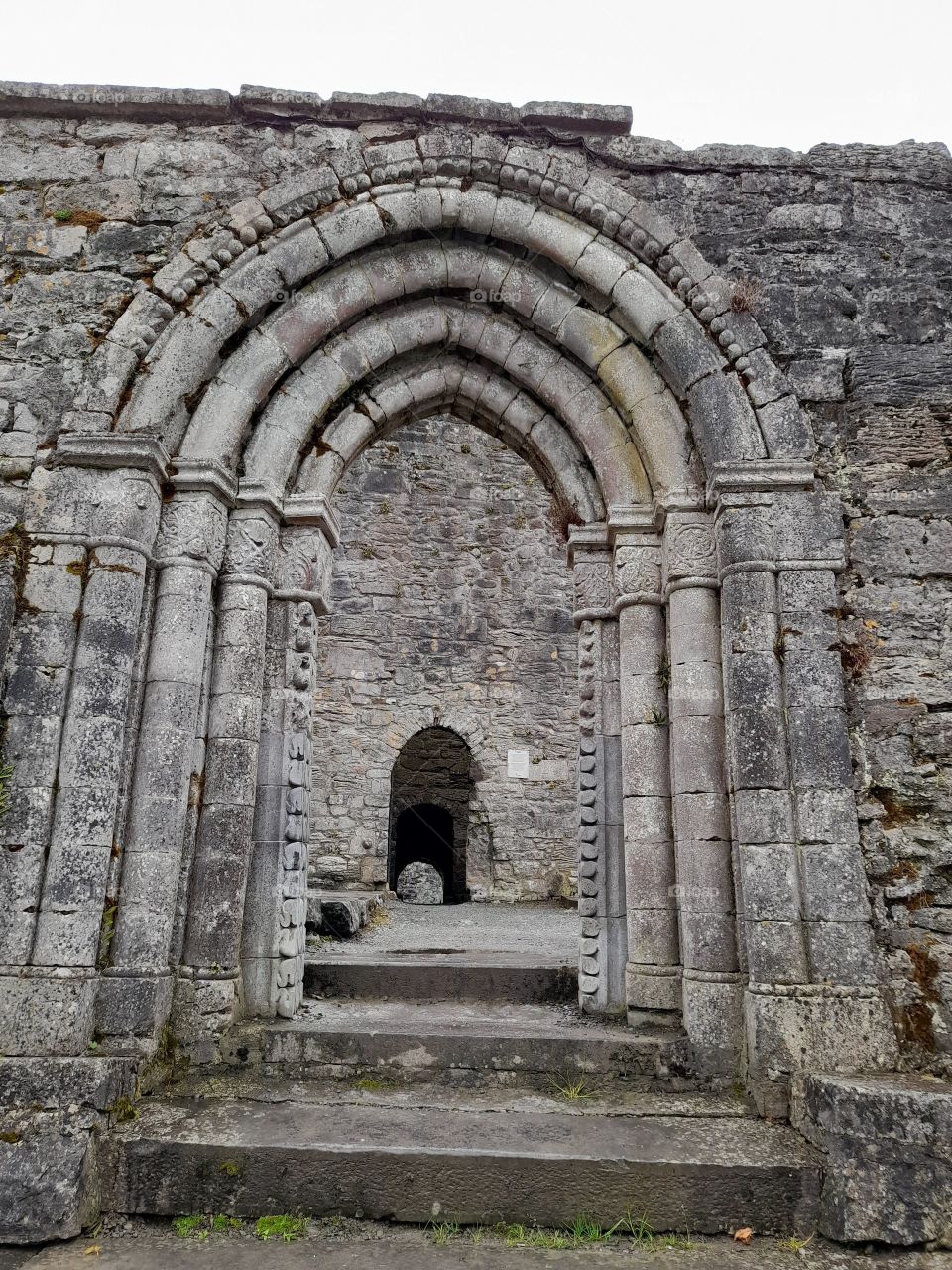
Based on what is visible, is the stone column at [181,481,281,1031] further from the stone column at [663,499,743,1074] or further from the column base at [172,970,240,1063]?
the stone column at [663,499,743,1074]

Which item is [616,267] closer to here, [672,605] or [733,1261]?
[672,605]

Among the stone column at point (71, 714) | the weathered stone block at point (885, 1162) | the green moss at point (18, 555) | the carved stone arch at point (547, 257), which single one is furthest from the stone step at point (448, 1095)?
the carved stone arch at point (547, 257)

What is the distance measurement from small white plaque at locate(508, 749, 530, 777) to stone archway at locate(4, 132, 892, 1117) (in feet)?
21.0

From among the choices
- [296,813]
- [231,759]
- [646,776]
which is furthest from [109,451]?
[646,776]

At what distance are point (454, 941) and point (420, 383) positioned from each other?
12.4 ft

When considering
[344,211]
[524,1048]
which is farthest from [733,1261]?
[344,211]

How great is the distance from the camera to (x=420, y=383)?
15.8 ft

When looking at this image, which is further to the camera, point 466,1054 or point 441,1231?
point 466,1054

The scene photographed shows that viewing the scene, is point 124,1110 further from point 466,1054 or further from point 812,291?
point 812,291

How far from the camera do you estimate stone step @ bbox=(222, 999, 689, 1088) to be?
3.67 metres

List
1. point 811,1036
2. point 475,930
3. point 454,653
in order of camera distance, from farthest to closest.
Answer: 1. point 454,653
2. point 475,930
3. point 811,1036

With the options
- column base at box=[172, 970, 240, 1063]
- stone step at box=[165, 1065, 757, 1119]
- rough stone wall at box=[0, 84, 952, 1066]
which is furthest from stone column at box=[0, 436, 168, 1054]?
stone step at box=[165, 1065, 757, 1119]

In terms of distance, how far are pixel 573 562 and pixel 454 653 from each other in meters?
6.37

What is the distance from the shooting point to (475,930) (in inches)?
287
